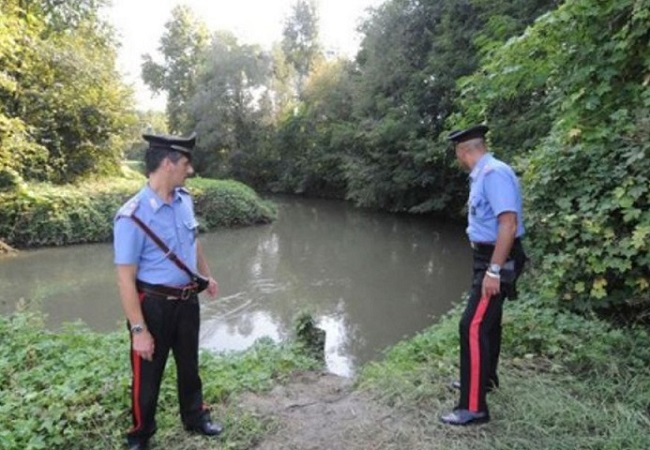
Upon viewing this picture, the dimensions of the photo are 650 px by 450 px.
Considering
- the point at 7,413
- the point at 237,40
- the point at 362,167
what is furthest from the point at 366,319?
the point at 237,40

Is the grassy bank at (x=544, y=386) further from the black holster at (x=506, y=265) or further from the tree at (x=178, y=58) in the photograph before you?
the tree at (x=178, y=58)

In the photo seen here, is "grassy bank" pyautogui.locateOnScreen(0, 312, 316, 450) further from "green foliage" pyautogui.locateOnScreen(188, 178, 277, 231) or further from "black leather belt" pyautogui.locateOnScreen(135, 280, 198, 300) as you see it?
"green foliage" pyautogui.locateOnScreen(188, 178, 277, 231)

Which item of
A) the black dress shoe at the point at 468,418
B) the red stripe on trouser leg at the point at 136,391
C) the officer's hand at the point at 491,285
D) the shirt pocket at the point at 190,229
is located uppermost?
the shirt pocket at the point at 190,229

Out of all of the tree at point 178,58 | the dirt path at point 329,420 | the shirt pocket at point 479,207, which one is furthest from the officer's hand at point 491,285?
the tree at point 178,58

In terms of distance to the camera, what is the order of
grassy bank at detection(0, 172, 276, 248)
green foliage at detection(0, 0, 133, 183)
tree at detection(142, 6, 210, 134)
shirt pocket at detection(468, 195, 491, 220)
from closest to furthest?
shirt pocket at detection(468, 195, 491, 220)
grassy bank at detection(0, 172, 276, 248)
green foliage at detection(0, 0, 133, 183)
tree at detection(142, 6, 210, 134)

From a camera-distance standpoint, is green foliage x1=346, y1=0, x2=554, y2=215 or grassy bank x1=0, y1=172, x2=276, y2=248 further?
green foliage x1=346, y1=0, x2=554, y2=215

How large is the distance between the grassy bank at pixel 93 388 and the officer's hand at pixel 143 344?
1.86ft

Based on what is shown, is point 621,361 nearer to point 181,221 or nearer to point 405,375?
point 405,375

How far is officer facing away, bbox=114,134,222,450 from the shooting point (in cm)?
221

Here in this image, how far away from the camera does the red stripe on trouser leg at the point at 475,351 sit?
2496mm

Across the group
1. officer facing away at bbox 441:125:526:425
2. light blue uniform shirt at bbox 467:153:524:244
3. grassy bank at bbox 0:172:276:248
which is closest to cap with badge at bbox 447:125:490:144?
officer facing away at bbox 441:125:526:425

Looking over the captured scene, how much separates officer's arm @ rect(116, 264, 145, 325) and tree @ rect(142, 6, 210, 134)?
3084 cm

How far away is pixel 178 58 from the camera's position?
3200 cm

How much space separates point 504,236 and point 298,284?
6602 millimetres
